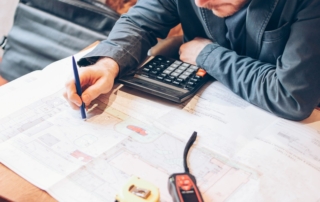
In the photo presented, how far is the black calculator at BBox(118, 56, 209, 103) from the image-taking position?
2.64 ft

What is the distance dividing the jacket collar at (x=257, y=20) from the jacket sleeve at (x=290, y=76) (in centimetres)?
5

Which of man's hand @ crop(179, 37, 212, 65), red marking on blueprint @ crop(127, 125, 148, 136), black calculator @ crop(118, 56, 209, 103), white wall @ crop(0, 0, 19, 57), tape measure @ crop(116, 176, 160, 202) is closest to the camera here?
tape measure @ crop(116, 176, 160, 202)

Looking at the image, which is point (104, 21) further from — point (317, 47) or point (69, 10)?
point (317, 47)

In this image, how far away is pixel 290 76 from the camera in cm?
74

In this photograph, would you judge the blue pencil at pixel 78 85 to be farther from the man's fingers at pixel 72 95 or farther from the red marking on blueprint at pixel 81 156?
the red marking on blueprint at pixel 81 156

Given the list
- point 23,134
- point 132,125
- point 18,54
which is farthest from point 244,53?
point 18,54

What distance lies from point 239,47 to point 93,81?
36 centimetres

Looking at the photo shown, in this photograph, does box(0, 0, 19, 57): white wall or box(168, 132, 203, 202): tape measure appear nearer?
box(168, 132, 203, 202): tape measure

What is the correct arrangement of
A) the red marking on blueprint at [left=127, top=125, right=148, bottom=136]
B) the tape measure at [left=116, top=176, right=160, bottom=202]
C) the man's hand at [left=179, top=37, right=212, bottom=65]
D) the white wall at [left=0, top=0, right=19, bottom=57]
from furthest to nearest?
the white wall at [left=0, top=0, right=19, bottom=57] < the man's hand at [left=179, top=37, right=212, bottom=65] < the red marking on blueprint at [left=127, top=125, right=148, bottom=136] < the tape measure at [left=116, top=176, right=160, bottom=202]

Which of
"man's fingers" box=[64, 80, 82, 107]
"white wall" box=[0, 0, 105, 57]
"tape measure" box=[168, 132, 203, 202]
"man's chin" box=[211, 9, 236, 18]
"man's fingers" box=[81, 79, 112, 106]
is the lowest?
"white wall" box=[0, 0, 105, 57]

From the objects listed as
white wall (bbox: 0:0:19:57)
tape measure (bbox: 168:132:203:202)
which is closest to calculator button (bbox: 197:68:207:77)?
tape measure (bbox: 168:132:203:202)

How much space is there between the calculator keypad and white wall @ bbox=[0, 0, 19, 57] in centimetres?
82

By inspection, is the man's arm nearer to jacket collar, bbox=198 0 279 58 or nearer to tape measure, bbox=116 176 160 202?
jacket collar, bbox=198 0 279 58

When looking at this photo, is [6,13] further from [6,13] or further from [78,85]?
[78,85]
